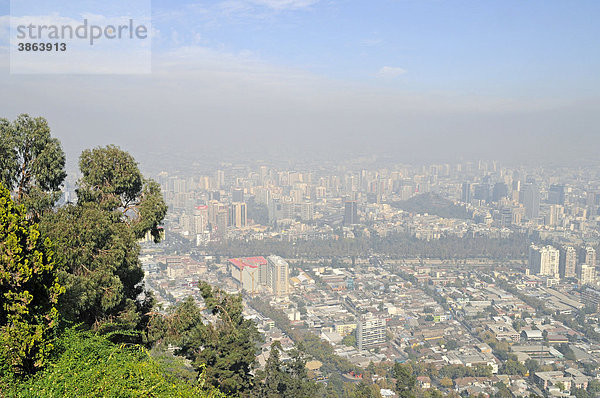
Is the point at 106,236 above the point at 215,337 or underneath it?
above

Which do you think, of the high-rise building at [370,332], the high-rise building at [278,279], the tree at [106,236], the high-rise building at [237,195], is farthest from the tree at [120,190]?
the high-rise building at [237,195]

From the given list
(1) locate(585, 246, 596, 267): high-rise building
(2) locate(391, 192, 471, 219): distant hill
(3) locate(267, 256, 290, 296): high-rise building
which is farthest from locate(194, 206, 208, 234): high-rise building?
(1) locate(585, 246, 596, 267): high-rise building

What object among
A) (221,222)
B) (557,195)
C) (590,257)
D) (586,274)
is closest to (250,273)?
(221,222)

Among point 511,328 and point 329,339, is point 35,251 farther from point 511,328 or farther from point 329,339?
point 511,328

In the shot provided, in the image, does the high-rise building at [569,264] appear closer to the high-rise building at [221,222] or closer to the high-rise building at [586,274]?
the high-rise building at [586,274]

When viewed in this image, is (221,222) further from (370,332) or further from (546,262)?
(546,262)

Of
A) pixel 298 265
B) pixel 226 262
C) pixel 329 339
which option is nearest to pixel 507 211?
pixel 298 265

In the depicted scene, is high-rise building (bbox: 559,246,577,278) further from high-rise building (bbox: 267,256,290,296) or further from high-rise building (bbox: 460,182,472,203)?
high-rise building (bbox: 460,182,472,203)
